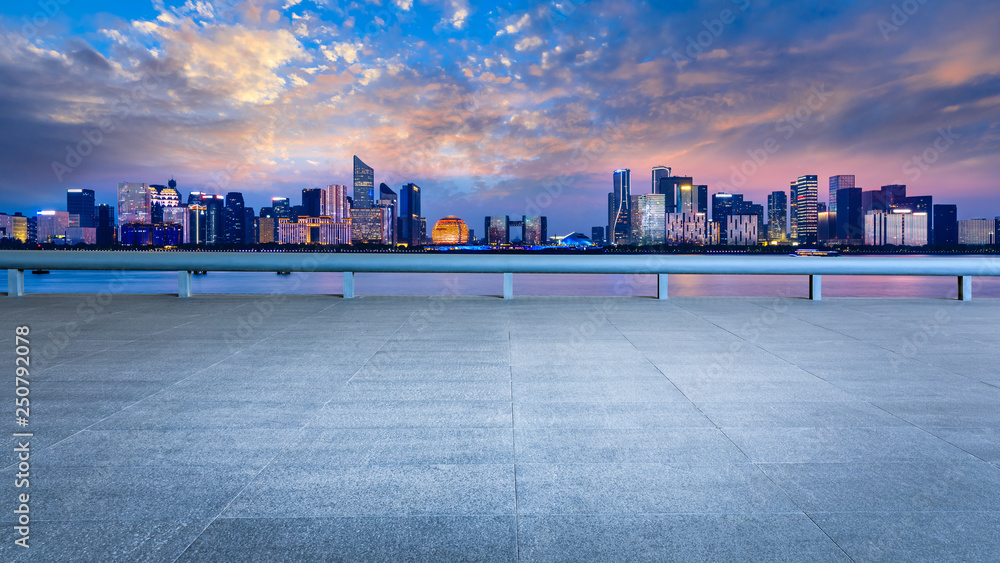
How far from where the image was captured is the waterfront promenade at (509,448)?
7.32ft

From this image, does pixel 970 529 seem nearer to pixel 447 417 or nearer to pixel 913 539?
pixel 913 539

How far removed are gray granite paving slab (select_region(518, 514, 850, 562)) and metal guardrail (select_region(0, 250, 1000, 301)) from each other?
24.1 ft

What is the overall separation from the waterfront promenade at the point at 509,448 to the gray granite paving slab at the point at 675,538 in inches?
0.4

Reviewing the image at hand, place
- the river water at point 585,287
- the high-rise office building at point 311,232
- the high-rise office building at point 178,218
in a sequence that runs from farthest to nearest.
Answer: the high-rise office building at point 311,232, the high-rise office building at point 178,218, the river water at point 585,287

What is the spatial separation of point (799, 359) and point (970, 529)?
312 cm

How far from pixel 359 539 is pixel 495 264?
25.3 ft

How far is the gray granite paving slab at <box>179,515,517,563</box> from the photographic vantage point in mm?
2107

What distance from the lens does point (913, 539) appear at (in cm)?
223

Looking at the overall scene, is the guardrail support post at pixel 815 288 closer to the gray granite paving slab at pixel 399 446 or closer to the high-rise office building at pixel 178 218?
the gray granite paving slab at pixel 399 446

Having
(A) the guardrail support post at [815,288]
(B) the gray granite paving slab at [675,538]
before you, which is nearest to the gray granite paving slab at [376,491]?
(B) the gray granite paving slab at [675,538]

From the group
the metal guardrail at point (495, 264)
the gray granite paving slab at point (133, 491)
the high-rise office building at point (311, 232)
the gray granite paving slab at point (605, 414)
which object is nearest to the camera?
the gray granite paving slab at point (133, 491)

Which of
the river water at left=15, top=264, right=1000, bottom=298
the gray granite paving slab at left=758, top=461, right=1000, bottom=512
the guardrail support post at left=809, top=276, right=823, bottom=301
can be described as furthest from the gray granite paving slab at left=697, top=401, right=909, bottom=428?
the river water at left=15, top=264, right=1000, bottom=298

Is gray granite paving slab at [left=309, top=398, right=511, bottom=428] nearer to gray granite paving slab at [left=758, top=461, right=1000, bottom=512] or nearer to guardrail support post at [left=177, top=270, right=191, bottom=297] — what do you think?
gray granite paving slab at [left=758, top=461, right=1000, bottom=512]

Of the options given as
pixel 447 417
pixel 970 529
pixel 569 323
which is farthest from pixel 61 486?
pixel 569 323
